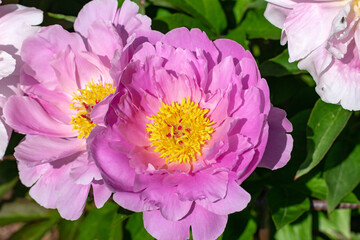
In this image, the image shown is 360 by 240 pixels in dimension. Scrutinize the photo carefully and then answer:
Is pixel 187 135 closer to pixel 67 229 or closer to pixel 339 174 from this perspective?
pixel 339 174

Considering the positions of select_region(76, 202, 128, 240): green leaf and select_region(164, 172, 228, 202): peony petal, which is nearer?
select_region(164, 172, 228, 202): peony petal

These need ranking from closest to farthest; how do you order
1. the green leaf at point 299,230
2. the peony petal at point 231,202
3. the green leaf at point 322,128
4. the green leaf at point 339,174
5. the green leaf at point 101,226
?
the peony petal at point 231,202, the green leaf at point 322,128, the green leaf at point 339,174, the green leaf at point 101,226, the green leaf at point 299,230

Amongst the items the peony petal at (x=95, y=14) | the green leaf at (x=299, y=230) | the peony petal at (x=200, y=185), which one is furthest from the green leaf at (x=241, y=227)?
the peony petal at (x=95, y=14)

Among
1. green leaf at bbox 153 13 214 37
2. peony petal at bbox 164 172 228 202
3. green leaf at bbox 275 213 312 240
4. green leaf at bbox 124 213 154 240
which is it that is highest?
green leaf at bbox 153 13 214 37

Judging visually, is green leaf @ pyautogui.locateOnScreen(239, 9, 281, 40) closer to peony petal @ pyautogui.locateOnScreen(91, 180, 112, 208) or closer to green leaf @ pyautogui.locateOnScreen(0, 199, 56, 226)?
peony petal @ pyautogui.locateOnScreen(91, 180, 112, 208)

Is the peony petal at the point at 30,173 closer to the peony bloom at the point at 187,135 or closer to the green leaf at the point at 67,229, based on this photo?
the peony bloom at the point at 187,135

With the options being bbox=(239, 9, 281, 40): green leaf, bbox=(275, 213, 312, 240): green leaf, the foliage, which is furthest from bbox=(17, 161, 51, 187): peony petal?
bbox=(275, 213, 312, 240): green leaf
